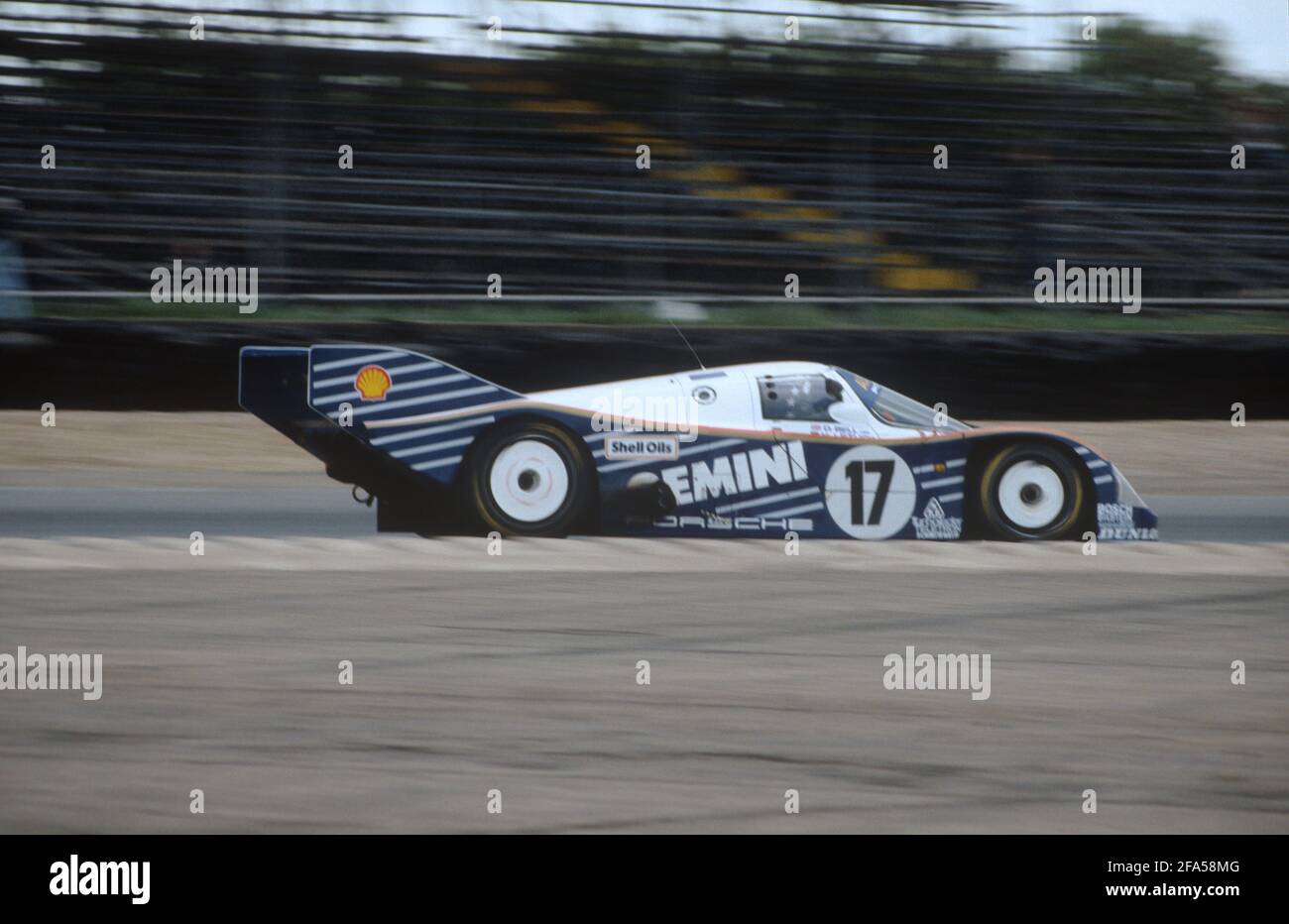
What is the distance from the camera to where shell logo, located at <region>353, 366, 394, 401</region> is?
23.3 feet

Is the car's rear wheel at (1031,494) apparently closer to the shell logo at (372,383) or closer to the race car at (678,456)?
the race car at (678,456)

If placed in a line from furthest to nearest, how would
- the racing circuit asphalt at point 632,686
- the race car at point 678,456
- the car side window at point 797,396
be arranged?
the car side window at point 797,396, the race car at point 678,456, the racing circuit asphalt at point 632,686

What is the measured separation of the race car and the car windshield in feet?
0.04

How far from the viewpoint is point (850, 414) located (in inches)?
282

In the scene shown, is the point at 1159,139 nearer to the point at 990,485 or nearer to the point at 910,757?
the point at 990,485

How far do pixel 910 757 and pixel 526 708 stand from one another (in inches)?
47.7

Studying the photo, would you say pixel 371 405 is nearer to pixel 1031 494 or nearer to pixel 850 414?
pixel 850 414

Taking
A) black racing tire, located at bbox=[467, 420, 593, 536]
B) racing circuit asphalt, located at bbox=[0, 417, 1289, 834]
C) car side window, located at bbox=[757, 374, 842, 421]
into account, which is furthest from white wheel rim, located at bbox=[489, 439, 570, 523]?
car side window, located at bbox=[757, 374, 842, 421]

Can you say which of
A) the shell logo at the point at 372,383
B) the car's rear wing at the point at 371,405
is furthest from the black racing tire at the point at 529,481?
the shell logo at the point at 372,383

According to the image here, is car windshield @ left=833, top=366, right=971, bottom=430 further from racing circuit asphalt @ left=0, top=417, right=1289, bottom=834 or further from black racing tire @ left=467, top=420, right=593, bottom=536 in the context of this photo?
black racing tire @ left=467, top=420, right=593, bottom=536

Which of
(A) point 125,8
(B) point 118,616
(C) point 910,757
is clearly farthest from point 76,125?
(C) point 910,757

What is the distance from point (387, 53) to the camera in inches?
608

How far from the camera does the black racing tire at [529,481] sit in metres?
7.08

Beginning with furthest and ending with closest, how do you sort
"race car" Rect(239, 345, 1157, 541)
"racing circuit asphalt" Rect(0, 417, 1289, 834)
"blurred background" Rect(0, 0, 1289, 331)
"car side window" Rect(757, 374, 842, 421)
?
"blurred background" Rect(0, 0, 1289, 331)
"car side window" Rect(757, 374, 842, 421)
"race car" Rect(239, 345, 1157, 541)
"racing circuit asphalt" Rect(0, 417, 1289, 834)
